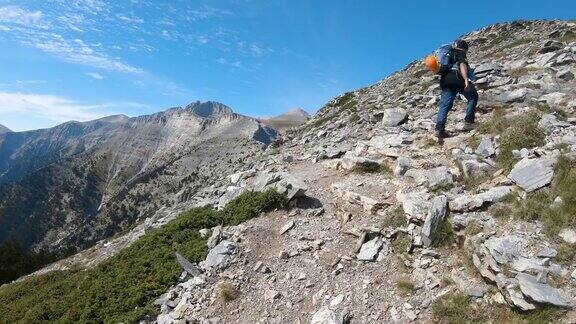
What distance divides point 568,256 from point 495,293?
157 centimetres

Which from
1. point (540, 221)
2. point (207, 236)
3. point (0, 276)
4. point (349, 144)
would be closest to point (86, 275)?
point (207, 236)

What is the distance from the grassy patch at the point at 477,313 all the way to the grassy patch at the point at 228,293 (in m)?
5.00

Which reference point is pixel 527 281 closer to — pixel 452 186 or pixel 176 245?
pixel 452 186

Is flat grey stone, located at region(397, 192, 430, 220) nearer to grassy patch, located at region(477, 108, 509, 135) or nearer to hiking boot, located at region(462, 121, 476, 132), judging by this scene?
grassy patch, located at region(477, 108, 509, 135)

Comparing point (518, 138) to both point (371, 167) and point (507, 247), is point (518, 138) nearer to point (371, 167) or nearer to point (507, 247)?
point (371, 167)

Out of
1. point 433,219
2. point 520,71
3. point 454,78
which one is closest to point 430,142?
point 454,78

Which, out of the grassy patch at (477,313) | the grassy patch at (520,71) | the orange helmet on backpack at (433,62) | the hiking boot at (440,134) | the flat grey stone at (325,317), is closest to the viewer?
the grassy patch at (477,313)

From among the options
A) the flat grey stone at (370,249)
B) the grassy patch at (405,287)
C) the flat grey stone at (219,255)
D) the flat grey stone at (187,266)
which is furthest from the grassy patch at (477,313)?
the flat grey stone at (187,266)

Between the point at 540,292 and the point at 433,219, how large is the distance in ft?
11.0

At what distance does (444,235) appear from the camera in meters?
10.4

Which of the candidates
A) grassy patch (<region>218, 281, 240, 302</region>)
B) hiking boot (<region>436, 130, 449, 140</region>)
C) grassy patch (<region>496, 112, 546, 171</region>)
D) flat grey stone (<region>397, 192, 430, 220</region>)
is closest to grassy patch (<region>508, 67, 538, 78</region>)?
hiking boot (<region>436, 130, 449, 140</region>)

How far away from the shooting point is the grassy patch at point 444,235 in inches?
404

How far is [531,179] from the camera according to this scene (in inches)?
416

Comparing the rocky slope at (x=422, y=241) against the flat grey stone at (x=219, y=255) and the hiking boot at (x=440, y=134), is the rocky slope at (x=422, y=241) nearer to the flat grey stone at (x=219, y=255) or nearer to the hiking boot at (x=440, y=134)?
the flat grey stone at (x=219, y=255)
